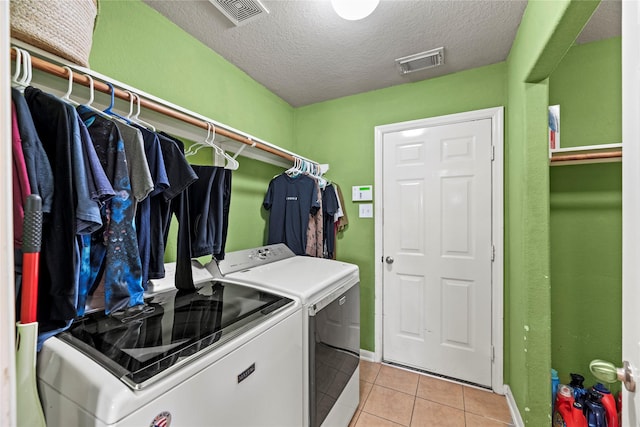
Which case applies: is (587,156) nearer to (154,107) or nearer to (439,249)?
(439,249)

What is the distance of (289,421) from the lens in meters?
1.14

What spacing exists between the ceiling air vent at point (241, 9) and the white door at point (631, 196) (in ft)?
4.94

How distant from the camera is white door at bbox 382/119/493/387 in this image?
2.09 m

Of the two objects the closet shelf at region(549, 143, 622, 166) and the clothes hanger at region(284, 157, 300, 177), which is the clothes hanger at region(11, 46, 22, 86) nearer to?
the clothes hanger at region(284, 157, 300, 177)

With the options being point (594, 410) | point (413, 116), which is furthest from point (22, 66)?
point (594, 410)

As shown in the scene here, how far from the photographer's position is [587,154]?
1513 mm

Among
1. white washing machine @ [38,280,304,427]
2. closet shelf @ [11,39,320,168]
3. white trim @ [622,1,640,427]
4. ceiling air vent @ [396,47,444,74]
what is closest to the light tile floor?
white washing machine @ [38,280,304,427]

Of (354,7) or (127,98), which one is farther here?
(354,7)

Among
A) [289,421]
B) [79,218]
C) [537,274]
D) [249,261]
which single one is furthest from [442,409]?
[79,218]

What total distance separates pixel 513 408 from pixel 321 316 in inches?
62.2

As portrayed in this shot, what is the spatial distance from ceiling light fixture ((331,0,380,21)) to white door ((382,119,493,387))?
121 centimetres

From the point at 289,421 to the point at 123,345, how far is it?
750mm

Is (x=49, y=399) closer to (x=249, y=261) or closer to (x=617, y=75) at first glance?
(x=249, y=261)

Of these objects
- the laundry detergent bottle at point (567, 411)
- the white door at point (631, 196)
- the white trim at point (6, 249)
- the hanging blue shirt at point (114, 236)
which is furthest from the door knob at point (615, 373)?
the laundry detergent bottle at point (567, 411)
